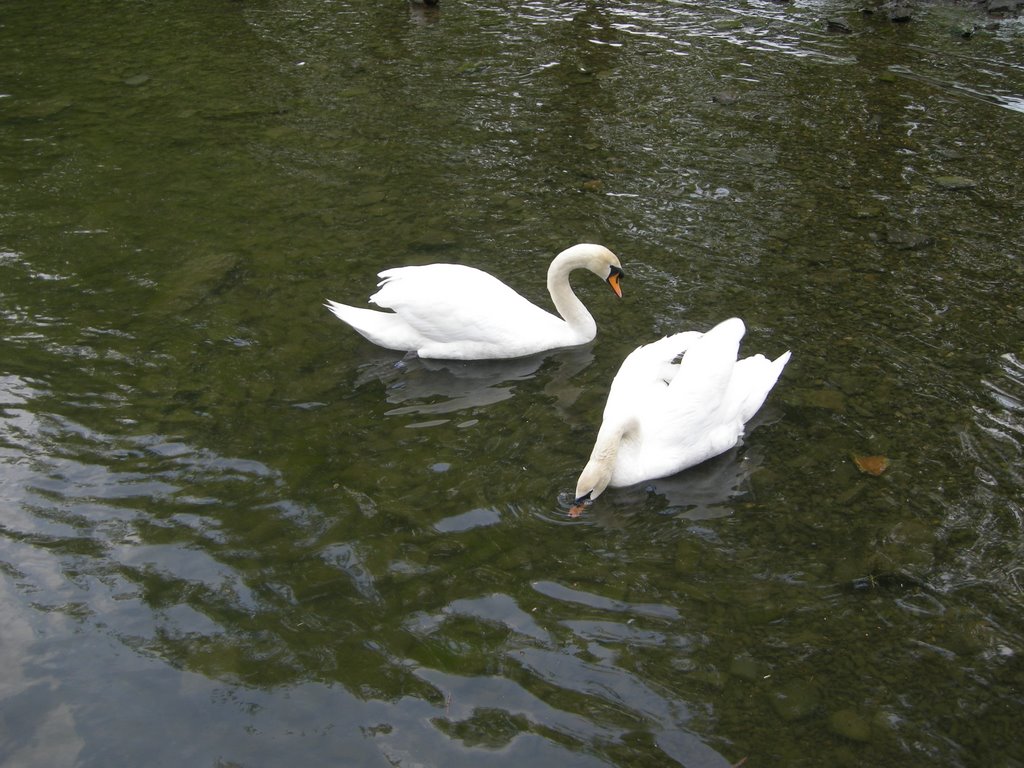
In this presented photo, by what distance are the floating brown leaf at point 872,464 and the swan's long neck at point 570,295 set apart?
194 cm

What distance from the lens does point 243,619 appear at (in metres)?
4.12

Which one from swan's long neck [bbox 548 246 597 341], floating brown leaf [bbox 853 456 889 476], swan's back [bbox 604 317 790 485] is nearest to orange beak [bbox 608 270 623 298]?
swan's long neck [bbox 548 246 597 341]

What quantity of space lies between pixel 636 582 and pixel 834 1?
10608 mm

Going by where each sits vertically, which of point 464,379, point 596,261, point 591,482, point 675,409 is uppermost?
point 596,261

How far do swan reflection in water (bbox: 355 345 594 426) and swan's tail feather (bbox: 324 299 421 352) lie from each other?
0.37 ft

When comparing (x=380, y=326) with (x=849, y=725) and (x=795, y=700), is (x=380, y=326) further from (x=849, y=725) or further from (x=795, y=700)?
(x=849, y=725)

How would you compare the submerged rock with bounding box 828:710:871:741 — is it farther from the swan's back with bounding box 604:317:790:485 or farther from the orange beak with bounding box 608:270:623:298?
the orange beak with bounding box 608:270:623:298

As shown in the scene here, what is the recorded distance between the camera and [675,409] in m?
5.23

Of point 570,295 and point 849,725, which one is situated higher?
point 570,295

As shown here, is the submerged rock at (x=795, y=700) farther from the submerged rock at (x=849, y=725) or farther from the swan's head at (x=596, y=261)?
the swan's head at (x=596, y=261)

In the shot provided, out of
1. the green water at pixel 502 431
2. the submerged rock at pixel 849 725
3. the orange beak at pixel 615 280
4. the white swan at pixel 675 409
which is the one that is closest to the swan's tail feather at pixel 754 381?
the white swan at pixel 675 409

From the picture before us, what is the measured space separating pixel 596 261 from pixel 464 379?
1131 millimetres

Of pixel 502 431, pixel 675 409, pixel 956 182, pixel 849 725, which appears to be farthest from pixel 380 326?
pixel 956 182

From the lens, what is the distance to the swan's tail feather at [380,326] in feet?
20.3
